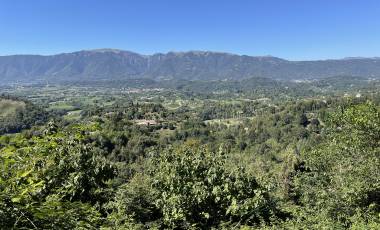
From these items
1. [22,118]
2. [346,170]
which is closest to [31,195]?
[346,170]

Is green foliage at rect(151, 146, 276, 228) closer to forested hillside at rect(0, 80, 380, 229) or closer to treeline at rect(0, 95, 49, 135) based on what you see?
forested hillside at rect(0, 80, 380, 229)

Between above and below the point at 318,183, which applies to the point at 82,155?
above

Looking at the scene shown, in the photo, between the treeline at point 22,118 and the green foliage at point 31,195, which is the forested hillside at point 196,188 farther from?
the treeline at point 22,118

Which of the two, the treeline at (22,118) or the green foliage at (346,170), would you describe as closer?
the green foliage at (346,170)

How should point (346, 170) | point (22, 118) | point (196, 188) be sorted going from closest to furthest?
point (196, 188), point (346, 170), point (22, 118)

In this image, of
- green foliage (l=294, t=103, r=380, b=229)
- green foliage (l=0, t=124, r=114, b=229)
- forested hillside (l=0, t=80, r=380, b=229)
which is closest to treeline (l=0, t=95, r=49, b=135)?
forested hillside (l=0, t=80, r=380, b=229)

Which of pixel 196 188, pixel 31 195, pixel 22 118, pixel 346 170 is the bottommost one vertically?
pixel 22 118

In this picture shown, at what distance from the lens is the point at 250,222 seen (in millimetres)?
12523

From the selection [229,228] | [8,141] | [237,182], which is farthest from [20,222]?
[237,182]

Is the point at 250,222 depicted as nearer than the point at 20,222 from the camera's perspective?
No

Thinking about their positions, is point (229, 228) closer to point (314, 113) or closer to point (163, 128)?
point (163, 128)

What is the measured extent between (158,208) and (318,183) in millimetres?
7631

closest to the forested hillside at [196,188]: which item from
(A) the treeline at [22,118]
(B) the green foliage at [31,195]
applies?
(B) the green foliage at [31,195]

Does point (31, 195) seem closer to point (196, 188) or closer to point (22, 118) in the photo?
point (196, 188)
